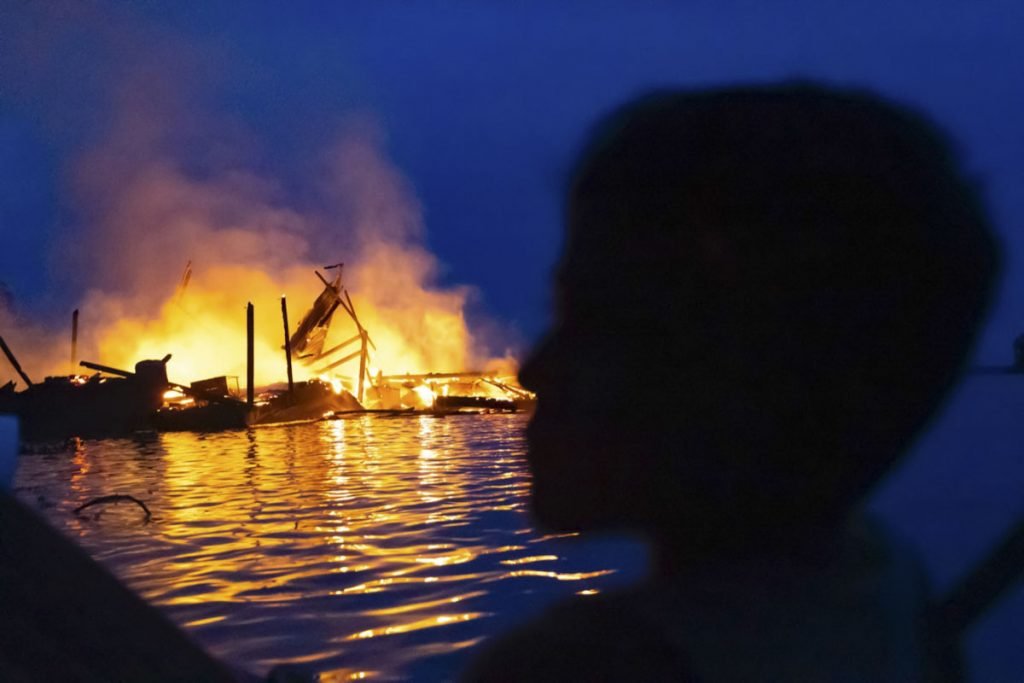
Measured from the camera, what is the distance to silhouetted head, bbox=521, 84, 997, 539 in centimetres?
84

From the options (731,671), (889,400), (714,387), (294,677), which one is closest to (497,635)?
(731,671)

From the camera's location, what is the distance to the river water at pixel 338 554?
15.8 ft

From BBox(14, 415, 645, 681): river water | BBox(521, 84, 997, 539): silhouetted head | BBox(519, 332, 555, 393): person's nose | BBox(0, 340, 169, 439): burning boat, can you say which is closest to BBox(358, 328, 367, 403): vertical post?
BBox(0, 340, 169, 439): burning boat

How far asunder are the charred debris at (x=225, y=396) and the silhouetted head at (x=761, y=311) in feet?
52.2

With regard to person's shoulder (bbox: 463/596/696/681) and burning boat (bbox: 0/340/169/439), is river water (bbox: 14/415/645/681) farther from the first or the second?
burning boat (bbox: 0/340/169/439)

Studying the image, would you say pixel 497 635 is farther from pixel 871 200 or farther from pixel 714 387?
pixel 871 200

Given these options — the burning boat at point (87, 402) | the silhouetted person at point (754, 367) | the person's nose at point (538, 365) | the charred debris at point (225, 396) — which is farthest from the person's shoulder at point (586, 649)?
the burning boat at point (87, 402)

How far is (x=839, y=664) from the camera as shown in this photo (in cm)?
83

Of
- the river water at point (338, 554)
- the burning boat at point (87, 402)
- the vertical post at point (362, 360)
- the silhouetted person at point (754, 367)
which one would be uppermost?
the vertical post at point (362, 360)

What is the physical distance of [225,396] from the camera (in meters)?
29.7

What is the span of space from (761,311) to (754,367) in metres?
0.06

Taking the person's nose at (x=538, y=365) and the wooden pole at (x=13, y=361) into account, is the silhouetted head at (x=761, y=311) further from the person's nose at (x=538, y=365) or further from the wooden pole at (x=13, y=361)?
the wooden pole at (x=13, y=361)

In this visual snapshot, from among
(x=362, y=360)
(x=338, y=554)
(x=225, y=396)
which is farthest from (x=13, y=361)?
(x=338, y=554)

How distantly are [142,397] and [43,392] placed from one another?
10.6 ft
